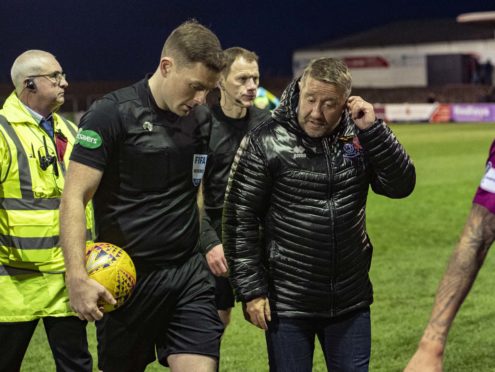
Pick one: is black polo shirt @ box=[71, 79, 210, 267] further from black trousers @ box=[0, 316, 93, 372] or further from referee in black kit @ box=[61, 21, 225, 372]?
black trousers @ box=[0, 316, 93, 372]

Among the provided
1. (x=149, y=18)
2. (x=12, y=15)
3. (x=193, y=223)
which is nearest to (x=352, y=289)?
(x=193, y=223)

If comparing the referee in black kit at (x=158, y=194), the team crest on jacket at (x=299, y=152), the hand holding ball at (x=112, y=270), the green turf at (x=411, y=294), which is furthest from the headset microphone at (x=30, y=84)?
the green turf at (x=411, y=294)

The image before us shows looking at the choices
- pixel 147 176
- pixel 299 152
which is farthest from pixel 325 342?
pixel 147 176

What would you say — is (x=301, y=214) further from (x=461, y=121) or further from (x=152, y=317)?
(x=461, y=121)

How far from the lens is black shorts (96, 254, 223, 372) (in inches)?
159

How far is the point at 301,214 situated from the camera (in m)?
3.77

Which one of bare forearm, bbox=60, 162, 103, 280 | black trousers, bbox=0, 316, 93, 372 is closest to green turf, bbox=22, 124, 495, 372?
black trousers, bbox=0, 316, 93, 372

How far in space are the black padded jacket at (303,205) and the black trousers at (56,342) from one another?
3.92 feet

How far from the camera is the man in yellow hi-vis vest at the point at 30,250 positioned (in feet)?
14.7

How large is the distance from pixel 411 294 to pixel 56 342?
479cm

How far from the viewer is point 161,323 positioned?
13.5ft

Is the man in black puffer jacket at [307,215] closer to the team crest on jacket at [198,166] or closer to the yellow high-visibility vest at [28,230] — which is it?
the team crest on jacket at [198,166]

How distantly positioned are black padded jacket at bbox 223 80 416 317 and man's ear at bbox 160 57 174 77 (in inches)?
18.9

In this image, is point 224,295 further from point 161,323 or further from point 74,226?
point 74,226
